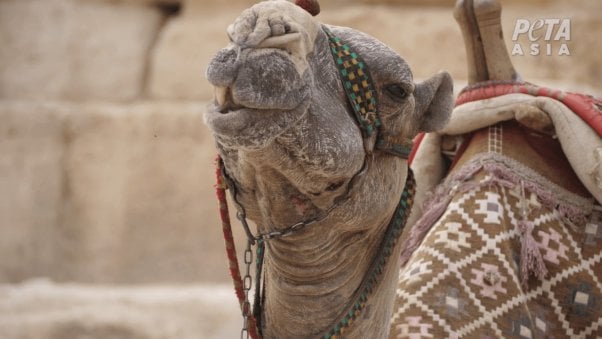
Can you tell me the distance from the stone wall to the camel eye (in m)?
5.86

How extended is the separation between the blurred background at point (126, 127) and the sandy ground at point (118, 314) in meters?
0.95

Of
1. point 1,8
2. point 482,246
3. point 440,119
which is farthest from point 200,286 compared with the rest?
point 440,119

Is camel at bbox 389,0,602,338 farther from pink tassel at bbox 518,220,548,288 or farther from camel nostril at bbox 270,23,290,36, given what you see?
camel nostril at bbox 270,23,290,36

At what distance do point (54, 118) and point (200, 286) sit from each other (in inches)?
78.6

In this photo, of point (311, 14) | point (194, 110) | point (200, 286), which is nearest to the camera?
point (311, 14)

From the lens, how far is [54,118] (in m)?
8.34

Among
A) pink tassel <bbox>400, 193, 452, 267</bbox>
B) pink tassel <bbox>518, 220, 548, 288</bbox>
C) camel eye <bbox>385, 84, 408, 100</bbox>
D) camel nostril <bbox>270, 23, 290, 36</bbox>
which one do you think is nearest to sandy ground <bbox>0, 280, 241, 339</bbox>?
pink tassel <bbox>400, 193, 452, 267</bbox>

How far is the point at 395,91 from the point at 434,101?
0.16 metres

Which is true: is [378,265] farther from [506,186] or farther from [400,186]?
[506,186]

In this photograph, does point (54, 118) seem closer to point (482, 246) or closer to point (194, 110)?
point (194, 110)

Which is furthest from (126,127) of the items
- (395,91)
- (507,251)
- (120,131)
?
(395,91)

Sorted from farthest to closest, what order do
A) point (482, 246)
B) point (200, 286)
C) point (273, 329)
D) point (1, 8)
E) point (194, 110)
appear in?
point (1, 8) → point (194, 110) → point (200, 286) → point (482, 246) → point (273, 329)

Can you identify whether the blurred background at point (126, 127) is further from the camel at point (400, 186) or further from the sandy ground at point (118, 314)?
the camel at point (400, 186)

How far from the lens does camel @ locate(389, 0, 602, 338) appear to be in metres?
2.47
